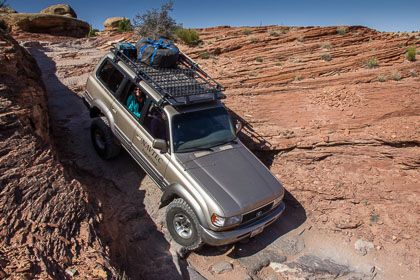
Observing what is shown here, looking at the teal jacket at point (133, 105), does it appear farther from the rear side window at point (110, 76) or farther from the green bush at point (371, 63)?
the green bush at point (371, 63)

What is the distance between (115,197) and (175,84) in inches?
91.4

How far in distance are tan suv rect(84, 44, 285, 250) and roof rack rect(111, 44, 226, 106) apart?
18 millimetres

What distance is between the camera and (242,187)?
5.28 meters

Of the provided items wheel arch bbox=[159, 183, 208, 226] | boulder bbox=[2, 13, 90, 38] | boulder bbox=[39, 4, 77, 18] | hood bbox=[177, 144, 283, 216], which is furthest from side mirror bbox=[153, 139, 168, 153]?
boulder bbox=[39, 4, 77, 18]

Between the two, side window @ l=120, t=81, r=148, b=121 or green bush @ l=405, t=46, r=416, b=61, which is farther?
green bush @ l=405, t=46, r=416, b=61

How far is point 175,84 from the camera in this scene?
6.51 meters

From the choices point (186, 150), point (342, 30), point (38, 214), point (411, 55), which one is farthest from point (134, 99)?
point (342, 30)

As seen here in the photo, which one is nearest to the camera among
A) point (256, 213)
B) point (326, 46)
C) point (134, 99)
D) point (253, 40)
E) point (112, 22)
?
point (256, 213)

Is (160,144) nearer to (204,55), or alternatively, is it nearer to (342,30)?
(204,55)

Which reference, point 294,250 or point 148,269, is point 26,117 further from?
point 294,250

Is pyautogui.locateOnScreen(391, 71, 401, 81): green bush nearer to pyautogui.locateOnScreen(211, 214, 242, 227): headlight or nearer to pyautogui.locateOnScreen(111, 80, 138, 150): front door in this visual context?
pyautogui.locateOnScreen(211, 214, 242, 227): headlight

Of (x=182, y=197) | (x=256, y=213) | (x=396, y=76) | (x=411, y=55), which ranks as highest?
(x=411, y=55)

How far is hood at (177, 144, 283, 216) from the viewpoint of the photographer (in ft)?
16.5

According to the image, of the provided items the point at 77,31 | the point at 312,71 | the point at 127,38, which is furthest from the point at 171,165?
the point at 77,31
